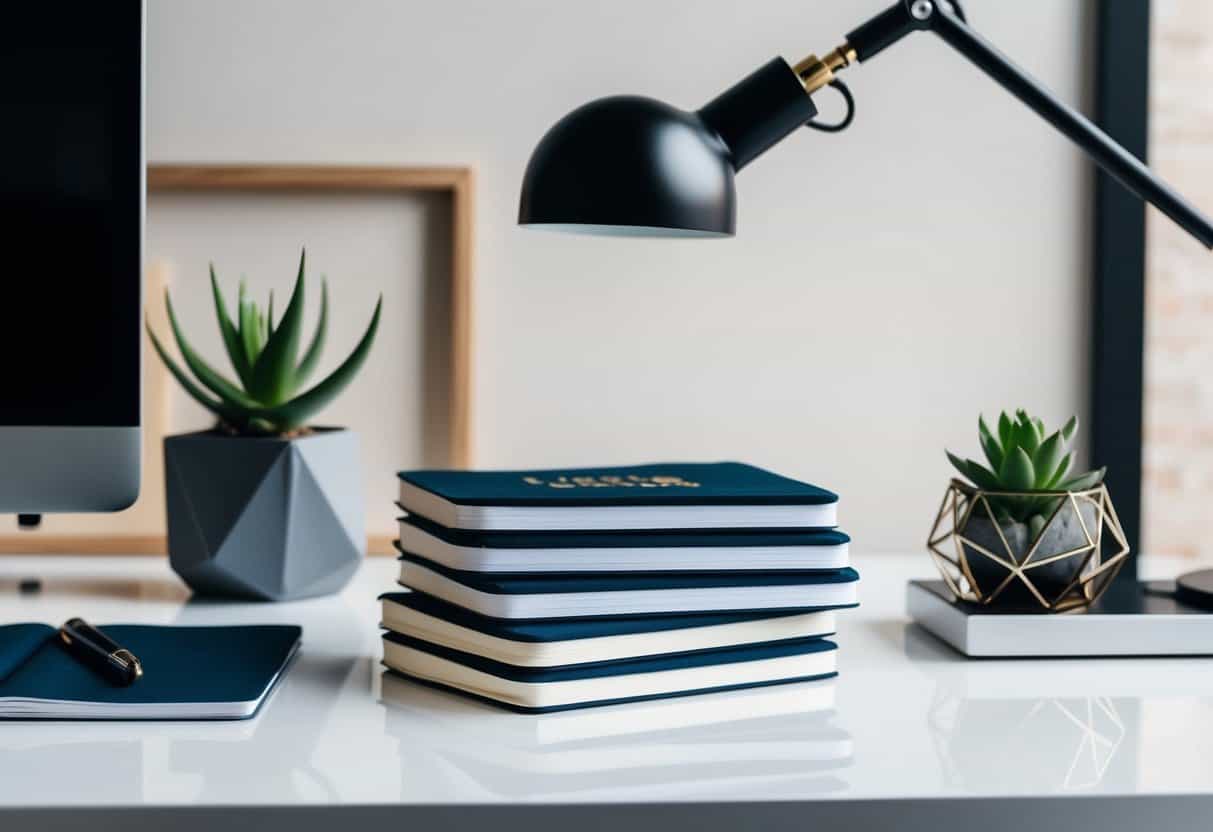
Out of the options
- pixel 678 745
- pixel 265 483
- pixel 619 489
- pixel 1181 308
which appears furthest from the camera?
pixel 1181 308

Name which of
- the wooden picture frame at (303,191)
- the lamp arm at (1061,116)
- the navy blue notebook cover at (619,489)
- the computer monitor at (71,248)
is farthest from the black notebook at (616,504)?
the wooden picture frame at (303,191)

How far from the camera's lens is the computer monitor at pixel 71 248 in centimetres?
82

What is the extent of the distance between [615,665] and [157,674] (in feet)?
0.88

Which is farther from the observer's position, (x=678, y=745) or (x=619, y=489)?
(x=619, y=489)

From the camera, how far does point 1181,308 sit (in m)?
2.01

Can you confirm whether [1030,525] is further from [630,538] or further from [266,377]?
[266,377]

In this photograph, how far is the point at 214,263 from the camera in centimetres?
125

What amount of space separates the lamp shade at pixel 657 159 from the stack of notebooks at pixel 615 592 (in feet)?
0.56

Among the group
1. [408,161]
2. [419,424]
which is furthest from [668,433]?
[408,161]

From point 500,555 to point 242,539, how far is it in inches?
14.5

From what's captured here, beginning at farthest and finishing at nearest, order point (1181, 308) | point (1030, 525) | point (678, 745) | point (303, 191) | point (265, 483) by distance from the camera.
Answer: point (1181, 308) → point (303, 191) → point (265, 483) → point (1030, 525) → point (678, 745)

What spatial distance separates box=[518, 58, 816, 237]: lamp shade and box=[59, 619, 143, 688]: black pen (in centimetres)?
36

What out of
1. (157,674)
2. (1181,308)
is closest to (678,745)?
(157,674)

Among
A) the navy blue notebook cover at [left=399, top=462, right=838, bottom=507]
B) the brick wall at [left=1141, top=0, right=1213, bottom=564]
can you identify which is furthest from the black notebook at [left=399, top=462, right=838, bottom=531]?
the brick wall at [left=1141, top=0, right=1213, bottom=564]
